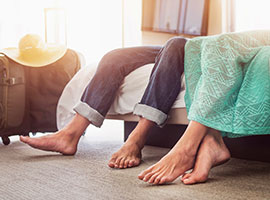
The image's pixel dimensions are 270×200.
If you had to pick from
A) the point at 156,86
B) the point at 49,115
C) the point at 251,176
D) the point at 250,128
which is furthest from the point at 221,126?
the point at 49,115

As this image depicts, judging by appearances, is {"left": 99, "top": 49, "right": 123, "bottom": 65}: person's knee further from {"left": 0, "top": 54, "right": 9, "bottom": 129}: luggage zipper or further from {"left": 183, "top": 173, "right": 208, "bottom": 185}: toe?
{"left": 183, "top": 173, "right": 208, "bottom": 185}: toe

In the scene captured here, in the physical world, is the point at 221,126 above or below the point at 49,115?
above

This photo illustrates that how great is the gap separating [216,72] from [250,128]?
0.59 feet

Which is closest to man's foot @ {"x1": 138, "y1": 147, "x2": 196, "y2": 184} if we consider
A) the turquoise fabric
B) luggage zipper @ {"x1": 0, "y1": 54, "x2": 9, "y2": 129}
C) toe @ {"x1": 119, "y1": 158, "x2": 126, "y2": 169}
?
the turquoise fabric

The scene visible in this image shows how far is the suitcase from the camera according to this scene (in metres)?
1.72

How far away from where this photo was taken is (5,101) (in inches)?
67.5

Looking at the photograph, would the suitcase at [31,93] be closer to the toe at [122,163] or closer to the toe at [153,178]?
the toe at [122,163]

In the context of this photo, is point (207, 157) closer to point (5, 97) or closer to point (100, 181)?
point (100, 181)

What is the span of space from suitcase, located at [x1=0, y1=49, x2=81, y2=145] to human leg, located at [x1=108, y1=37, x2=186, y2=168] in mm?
660

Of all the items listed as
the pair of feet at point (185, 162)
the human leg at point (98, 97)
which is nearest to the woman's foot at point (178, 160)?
the pair of feet at point (185, 162)

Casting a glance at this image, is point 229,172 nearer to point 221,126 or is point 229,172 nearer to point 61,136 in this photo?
point 221,126

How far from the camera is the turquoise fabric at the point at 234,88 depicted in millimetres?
1059

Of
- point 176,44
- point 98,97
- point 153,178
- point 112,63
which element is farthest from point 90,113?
point 153,178

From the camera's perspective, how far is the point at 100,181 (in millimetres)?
1083
